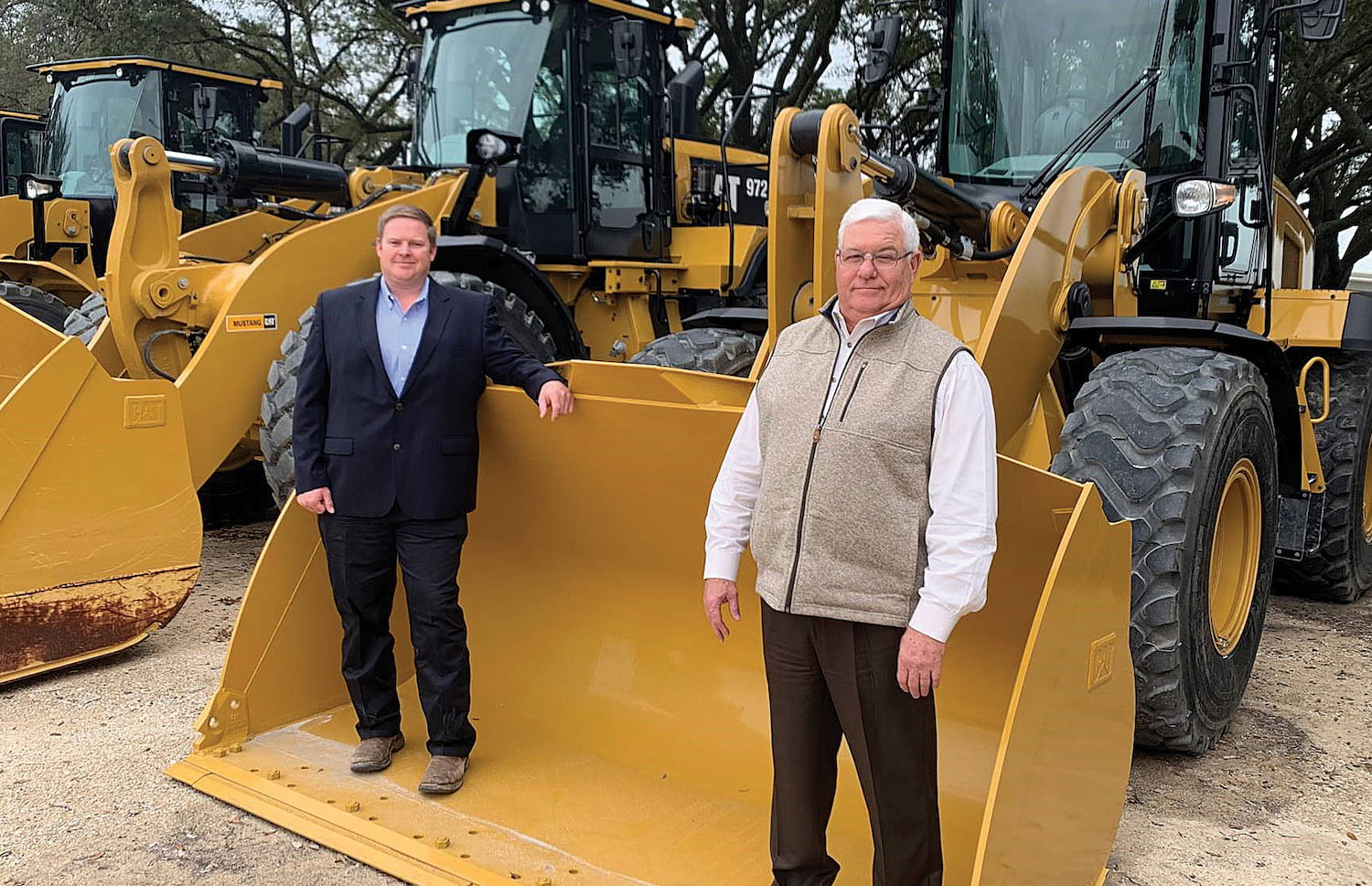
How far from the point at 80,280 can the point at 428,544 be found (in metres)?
6.31

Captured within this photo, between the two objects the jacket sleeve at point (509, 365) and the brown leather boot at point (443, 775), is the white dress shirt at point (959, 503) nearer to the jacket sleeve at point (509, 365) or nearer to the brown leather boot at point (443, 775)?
the jacket sleeve at point (509, 365)

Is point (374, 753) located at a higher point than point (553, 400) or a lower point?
lower

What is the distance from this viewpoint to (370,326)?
3.50m

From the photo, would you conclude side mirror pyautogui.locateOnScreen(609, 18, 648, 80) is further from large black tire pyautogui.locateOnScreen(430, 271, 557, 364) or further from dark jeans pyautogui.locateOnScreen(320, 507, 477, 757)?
dark jeans pyautogui.locateOnScreen(320, 507, 477, 757)

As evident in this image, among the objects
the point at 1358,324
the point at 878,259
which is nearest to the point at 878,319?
the point at 878,259

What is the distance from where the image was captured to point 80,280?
339 inches

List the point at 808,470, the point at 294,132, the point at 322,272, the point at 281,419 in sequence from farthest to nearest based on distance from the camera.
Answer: the point at 294,132, the point at 322,272, the point at 281,419, the point at 808,470

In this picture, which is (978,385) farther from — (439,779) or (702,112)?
(702,112)

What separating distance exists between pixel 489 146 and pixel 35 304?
3.04 meters

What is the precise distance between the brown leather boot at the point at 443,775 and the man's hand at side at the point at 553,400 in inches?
40.5

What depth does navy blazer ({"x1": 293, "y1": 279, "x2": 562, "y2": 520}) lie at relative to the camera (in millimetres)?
3463

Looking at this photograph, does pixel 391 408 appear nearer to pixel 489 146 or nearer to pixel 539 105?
pixel 489 146

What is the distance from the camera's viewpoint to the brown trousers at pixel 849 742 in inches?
96.8

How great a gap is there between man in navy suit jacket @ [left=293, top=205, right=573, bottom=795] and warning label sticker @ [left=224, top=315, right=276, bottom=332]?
2132mm
